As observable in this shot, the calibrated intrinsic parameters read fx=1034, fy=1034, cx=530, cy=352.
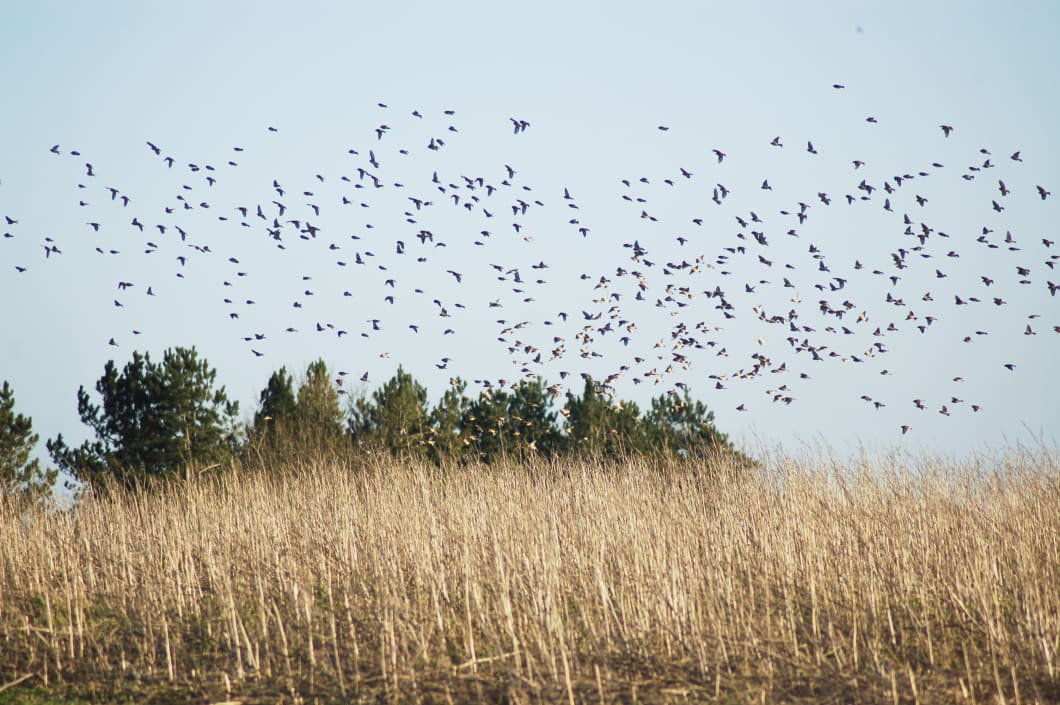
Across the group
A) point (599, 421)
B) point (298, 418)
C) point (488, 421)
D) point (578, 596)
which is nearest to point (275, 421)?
point (298, 418)

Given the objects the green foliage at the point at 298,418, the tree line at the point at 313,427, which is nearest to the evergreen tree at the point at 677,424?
the tree line at the point at 313,427

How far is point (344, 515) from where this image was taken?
10305 mm

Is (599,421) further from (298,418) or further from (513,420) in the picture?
(298,418)

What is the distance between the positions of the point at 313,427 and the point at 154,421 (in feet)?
10.7

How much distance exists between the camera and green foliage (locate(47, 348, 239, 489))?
20.7 meters

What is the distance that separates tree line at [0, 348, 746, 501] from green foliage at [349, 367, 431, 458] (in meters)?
0.03

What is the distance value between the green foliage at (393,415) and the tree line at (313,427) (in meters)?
0.03

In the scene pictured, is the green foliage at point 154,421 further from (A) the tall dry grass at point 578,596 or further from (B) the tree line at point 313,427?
(A) the tall dry grass at point 578,596

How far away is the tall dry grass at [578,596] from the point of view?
675cm

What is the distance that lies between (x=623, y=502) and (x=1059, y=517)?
456cm

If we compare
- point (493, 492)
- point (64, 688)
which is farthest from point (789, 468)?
point (64, 688)

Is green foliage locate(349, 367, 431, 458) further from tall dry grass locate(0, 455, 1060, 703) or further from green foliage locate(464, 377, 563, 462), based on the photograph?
tall dry grass locate(0, 455, 1060, 703)

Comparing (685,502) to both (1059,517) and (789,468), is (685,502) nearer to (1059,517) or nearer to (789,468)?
(789,468)

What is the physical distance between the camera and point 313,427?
22.4 metres
